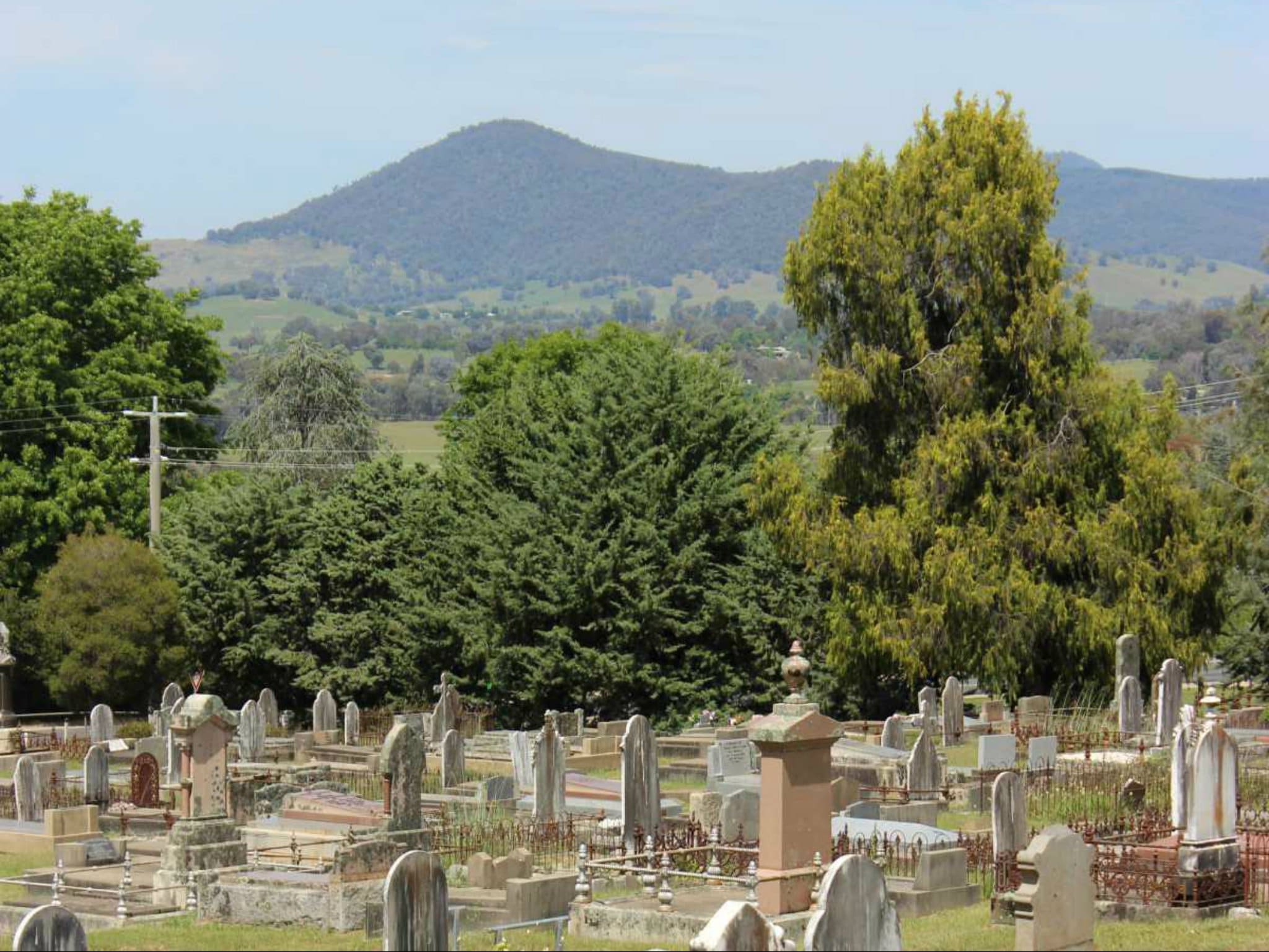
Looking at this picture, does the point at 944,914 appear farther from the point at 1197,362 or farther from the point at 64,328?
the point at 1197,362

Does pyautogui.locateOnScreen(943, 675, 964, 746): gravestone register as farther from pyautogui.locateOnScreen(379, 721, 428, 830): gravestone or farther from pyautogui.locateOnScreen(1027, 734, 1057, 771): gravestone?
pyautogui.locateOnScreen(379, 721, 428, 830): gravestone

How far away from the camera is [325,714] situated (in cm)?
4216

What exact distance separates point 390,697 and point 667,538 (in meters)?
8.16

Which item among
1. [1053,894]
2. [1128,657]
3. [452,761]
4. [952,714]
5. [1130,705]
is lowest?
[452,761]

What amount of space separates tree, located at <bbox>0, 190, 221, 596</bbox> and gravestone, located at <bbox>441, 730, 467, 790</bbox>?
773 inches

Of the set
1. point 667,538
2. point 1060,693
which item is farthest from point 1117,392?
point 667,538

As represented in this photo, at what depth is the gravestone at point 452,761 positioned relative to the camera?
3222cm

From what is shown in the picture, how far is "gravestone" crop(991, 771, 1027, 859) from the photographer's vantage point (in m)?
21.2

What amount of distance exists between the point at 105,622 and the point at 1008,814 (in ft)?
96.7

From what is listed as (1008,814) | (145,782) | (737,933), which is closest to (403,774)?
(1008,814)

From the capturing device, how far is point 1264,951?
53.3ft

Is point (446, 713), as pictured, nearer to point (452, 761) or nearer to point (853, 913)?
point (452, 761)

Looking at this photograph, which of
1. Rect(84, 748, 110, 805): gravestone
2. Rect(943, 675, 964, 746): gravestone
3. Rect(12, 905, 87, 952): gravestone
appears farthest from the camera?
Rect(943, 675, 964, 746): gravestone

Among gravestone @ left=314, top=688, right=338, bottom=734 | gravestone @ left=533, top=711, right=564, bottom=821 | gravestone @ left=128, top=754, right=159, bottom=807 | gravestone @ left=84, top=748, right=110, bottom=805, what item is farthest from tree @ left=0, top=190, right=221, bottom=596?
gravestone @ left=533, top=711, right=564, bottom=821
